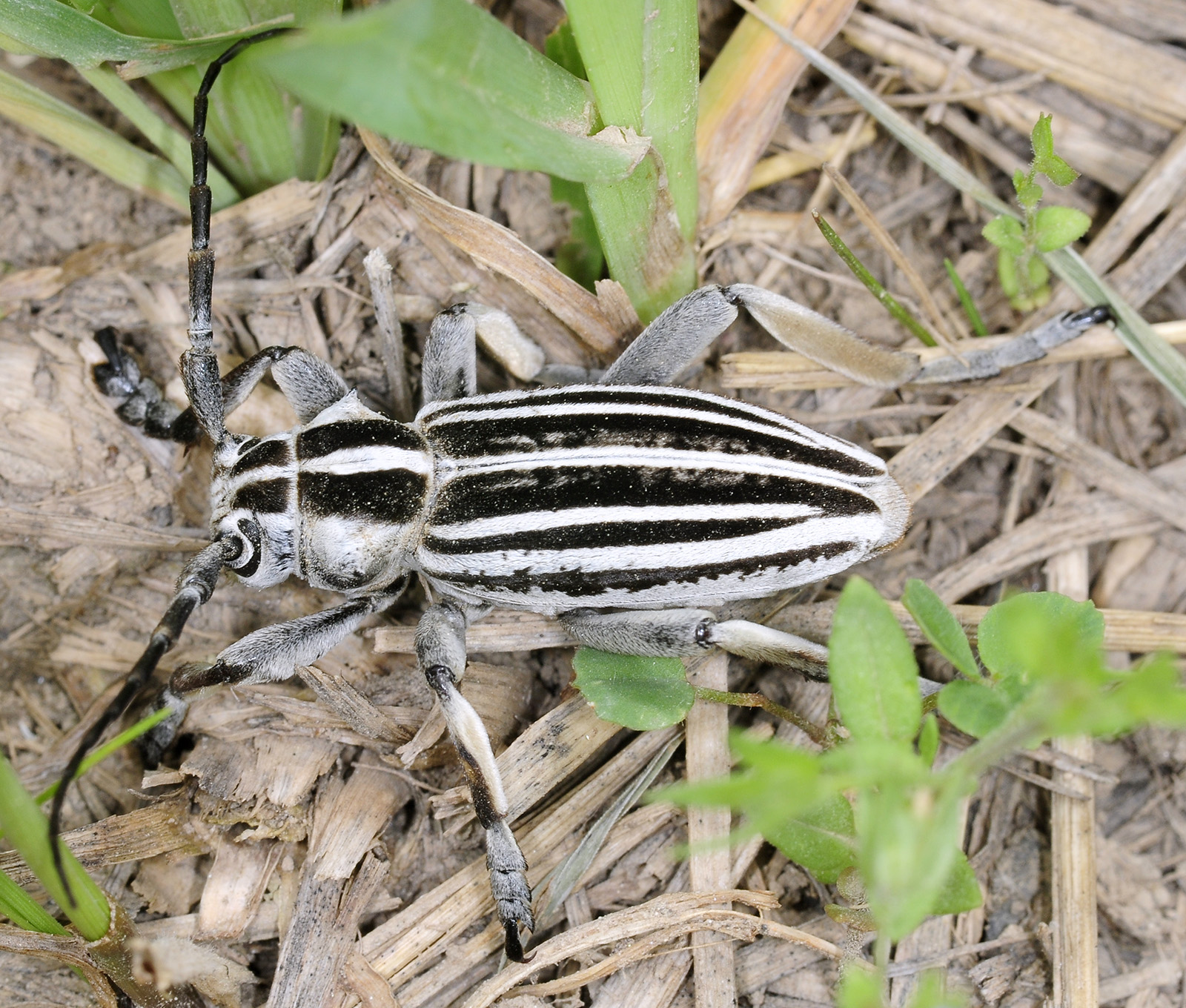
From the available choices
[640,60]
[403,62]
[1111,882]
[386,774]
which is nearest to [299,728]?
[386,774]

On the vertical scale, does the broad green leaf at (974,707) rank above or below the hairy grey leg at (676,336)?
below

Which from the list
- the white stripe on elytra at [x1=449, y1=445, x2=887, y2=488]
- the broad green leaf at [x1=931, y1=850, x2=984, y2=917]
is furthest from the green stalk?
the broad green leaf at [x1=931, y1=850, x2=984, y2=917]

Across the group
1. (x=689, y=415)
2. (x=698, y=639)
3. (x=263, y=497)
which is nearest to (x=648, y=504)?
(x=689, y=415)

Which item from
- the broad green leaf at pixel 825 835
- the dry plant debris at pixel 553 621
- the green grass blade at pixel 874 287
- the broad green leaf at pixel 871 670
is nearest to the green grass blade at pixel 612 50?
the dry plant debris at pixel 553 621

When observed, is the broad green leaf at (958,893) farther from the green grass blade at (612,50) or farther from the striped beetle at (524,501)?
the green grass blade at (612,50)

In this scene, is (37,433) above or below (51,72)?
below

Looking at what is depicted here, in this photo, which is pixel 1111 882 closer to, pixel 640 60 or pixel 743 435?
pixel 743 435

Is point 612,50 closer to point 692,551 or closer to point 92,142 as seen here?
point 692,551
